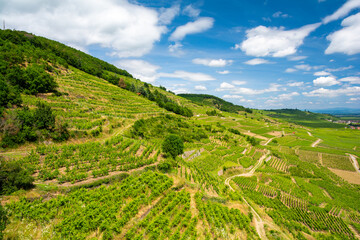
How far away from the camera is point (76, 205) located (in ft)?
52.5

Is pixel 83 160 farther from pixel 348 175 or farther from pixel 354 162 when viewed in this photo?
pixel 354 162

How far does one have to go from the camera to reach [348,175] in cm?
5603

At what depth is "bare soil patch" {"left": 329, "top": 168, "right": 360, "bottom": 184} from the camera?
5194cm

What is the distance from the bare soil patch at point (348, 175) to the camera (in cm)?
5194

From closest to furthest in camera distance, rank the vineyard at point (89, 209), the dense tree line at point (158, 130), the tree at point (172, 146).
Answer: the vineyard at point (89, 209) < the tree at point (172, 146) < the dense tree line at point (158, 130)

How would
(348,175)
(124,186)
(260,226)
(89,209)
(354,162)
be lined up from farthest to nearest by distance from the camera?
(354,162)
(348,175)
(260,226)
(124,186)
(89,209)

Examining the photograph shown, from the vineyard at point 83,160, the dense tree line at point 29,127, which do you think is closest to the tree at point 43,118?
the dense tree line at point 29,127

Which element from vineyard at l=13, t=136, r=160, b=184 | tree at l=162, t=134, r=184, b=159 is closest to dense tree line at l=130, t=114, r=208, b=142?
tree at l=162, t=134, r=184, b=159

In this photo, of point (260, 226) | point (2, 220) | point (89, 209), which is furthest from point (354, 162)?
point (2, 220)

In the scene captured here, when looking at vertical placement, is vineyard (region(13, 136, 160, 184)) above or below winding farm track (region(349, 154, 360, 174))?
above

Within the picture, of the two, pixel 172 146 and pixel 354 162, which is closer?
pixel 172 146

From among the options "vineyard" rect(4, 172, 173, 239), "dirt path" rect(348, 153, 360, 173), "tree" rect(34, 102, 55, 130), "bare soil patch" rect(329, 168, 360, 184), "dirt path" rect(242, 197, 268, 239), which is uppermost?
"tree" rect(34, 102, 55, 130)

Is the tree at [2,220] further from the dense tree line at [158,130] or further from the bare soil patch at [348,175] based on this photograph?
the bare soil patch at [348,175]

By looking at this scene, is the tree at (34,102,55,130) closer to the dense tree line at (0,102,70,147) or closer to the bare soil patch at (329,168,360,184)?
the dense tree line at (0,102,70,147)
